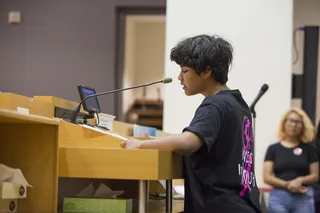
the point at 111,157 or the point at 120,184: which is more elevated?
the point at 111,157

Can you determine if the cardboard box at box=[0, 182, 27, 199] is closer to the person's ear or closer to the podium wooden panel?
the podium wooden panel

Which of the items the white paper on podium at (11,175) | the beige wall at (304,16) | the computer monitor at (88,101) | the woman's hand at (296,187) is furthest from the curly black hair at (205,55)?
the beige wall at (304,16)

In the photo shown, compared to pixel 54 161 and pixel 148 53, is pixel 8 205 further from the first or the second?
pixel 148 53

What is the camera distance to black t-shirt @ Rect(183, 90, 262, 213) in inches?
74.9

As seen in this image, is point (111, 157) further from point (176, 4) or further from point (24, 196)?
point (176, 4)

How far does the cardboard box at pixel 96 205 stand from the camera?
76.3 inches

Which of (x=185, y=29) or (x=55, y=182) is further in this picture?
(x=185, y=29)

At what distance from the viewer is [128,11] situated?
6.34 metres

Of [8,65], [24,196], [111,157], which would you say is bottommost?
[24,196]

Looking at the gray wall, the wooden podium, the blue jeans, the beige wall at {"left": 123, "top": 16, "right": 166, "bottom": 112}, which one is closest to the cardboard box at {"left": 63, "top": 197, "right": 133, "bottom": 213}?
the wooden podium

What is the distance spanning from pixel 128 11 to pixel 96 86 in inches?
35.2

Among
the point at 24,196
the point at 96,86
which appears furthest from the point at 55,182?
the point at 96,86

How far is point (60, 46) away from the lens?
6312 mm

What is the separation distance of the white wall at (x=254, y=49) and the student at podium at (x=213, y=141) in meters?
2.69
